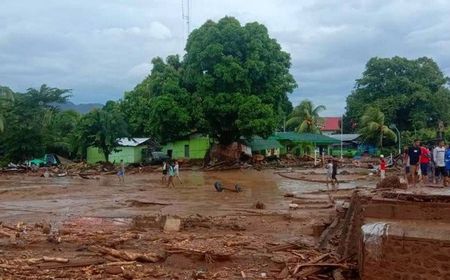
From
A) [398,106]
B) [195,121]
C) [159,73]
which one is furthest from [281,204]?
[398,106]

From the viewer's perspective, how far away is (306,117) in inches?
2554

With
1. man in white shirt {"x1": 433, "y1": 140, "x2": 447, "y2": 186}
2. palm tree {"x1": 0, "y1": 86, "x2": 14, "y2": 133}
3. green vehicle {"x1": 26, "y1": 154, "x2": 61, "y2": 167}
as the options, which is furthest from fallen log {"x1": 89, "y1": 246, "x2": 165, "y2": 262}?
green vehicle {"x1": 26, "y1": 154, "x2": 61, "y2": 167}

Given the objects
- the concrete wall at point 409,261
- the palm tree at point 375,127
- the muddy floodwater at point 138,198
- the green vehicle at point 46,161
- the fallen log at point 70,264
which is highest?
the palm tree at point 375,127

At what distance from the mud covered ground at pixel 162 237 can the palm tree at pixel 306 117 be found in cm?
4096

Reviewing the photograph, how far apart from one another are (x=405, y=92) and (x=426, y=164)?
47.9 metres

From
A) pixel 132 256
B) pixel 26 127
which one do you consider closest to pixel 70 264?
pixel 132 256

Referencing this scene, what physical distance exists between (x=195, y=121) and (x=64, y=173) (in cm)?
1085

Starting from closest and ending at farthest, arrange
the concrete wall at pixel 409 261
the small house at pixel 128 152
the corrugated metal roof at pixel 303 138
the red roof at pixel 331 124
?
the concrete wall at pixel 409 261 < the small house at pixel 128 152 < the corrugated metal roof at pixel 303 138 < the red roof at pixel 331 124

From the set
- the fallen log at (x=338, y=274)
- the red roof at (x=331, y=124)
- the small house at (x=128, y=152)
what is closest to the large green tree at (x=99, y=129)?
the small house at (x=128, y=152)

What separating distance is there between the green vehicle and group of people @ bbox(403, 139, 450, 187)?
3804 cm

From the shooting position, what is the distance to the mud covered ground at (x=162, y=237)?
31.2 feet

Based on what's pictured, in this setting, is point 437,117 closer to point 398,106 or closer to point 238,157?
point 398,106

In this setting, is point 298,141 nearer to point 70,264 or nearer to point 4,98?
point 4,98

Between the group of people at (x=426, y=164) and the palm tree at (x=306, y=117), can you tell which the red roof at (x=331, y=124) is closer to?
the palm tree at (x=306, y=117)
